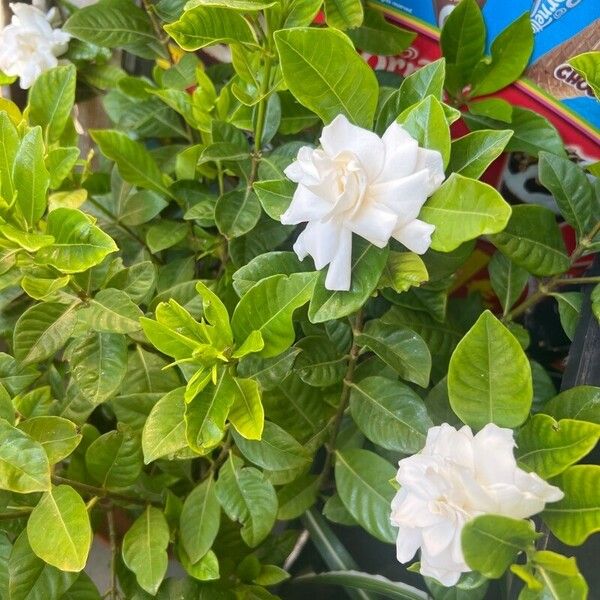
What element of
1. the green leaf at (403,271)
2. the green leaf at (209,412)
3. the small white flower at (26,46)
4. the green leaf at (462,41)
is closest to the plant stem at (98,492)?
the green leaf at (209,412)

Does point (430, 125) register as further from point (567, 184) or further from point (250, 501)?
point (250, 501)

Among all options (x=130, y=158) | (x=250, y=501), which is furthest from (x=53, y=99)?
(x=250, y=501)

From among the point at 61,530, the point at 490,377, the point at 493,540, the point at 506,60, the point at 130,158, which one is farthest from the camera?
the point at 130,158

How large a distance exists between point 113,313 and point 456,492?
1.40ft

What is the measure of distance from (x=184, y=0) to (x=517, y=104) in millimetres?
475

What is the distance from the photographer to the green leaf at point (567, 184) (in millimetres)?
757

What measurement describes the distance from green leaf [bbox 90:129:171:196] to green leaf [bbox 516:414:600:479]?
1.97 feet

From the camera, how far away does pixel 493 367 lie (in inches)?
24.3

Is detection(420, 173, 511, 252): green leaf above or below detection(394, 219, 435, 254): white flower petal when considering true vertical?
above

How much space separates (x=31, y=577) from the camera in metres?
0.79

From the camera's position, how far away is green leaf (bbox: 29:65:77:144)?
A: 0.92m

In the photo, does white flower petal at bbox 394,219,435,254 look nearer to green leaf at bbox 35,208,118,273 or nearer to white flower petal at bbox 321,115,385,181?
white flower petal at bbox 321,115,385,181

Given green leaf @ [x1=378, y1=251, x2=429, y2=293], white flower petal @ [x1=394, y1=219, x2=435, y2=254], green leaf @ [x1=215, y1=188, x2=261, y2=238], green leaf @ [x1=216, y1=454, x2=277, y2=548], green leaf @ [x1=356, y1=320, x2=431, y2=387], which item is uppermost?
white flower petal @ [x1=394, y1=219, x2=435, y2=254]

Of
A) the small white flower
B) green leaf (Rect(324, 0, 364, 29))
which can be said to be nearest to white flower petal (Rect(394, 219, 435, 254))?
green leaf (Rect(324, 0, 364, 29))
